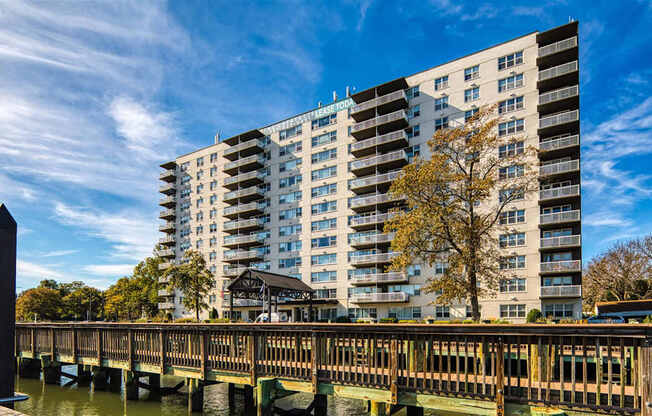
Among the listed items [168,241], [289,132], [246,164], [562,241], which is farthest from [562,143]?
[168,241]

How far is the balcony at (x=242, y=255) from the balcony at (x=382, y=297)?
62.6ft

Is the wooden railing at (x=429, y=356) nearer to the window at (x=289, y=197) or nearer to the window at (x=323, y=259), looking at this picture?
the window at (x=323, y=259)

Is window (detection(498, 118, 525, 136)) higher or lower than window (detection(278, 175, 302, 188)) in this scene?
higher

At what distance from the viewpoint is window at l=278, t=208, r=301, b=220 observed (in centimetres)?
6292

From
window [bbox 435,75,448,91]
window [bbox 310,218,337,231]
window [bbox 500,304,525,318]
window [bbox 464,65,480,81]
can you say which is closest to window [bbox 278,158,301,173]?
window [bbox 310,218,337,231]

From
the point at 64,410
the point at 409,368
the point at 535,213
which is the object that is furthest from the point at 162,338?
the point at 535,213

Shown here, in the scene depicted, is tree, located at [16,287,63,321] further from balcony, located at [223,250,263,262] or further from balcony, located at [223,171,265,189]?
balcony, located at [223,171,265,189]

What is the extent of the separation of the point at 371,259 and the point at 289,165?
21.1m

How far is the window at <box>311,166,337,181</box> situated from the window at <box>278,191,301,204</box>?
11.6ft

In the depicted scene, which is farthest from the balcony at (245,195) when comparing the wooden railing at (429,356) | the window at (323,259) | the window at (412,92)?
the wooden railing at (429,356)

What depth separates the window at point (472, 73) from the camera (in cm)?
4969

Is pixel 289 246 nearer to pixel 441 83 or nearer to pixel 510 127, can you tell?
pixel 441 83

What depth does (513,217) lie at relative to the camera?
45062 mm

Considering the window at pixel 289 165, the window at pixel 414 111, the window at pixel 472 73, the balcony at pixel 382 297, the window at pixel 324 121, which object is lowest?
the balcony at pixel 382 297
